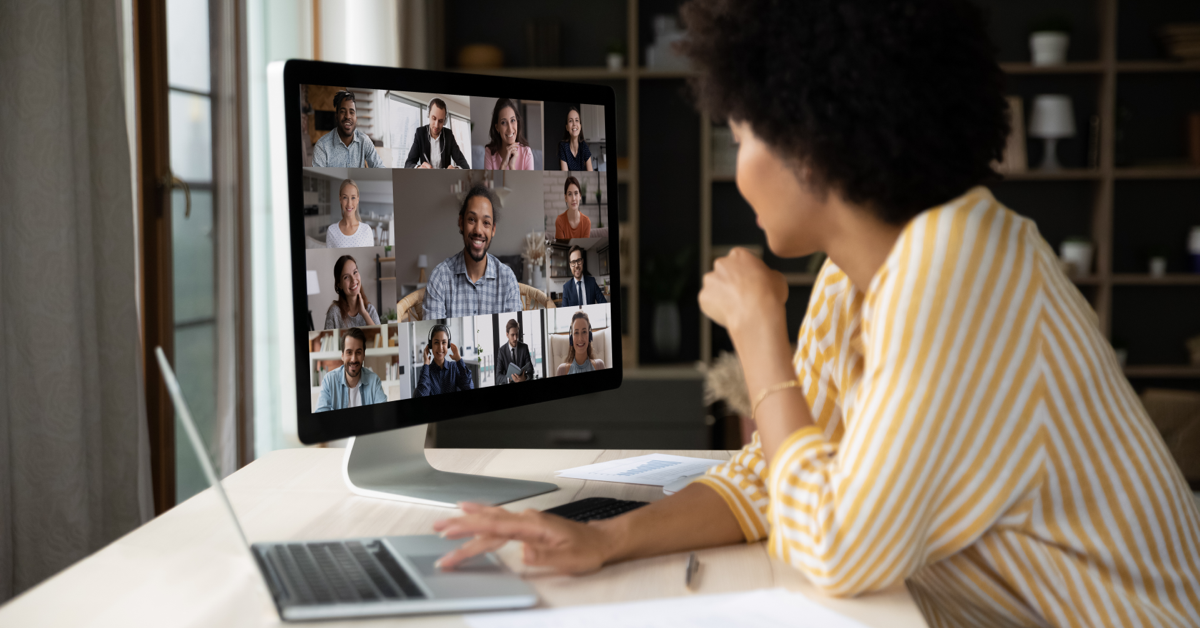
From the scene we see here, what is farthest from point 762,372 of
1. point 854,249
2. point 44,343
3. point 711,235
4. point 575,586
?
point 711,235

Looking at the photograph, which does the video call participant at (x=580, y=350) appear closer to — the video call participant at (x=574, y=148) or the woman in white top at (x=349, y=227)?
the video call participant at (x=574, y=148)

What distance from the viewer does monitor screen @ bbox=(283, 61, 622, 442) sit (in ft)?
3.15

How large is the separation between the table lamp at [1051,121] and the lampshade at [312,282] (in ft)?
11.2

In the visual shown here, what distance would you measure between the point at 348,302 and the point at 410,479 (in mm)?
258

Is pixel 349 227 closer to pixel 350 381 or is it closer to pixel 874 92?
pixel 350 381

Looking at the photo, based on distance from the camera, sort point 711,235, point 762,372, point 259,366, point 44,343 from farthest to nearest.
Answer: point 711,235 → point 259,366 → point 44,343 → point 762,372

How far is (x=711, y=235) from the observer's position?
3953 millimetres

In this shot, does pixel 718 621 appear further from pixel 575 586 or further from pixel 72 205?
pixel 72 205

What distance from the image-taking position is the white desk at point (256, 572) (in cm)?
71

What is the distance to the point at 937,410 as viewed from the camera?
694mm

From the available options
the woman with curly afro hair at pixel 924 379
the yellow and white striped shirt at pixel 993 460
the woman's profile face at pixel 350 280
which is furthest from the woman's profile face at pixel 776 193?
the woman's profile face at pixel 350 280

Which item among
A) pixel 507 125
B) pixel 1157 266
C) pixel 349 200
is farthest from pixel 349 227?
pixel 1157 266

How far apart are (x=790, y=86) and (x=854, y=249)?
18 cm

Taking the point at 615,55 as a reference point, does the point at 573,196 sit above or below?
below
